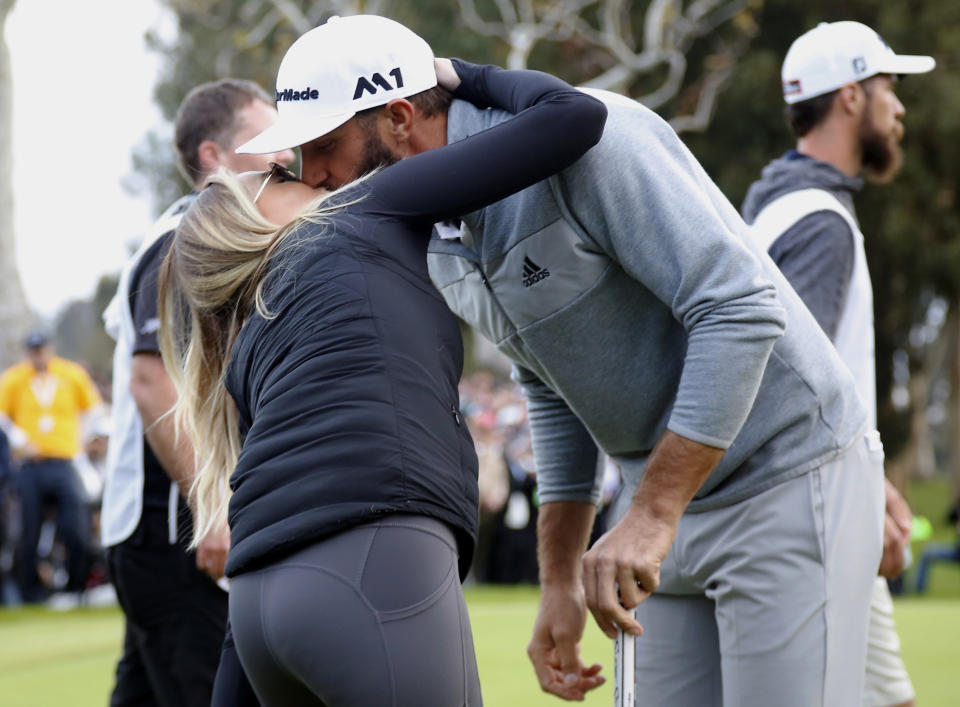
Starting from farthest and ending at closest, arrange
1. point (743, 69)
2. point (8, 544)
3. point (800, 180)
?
point (743, 69), point (8, 544), point (800, 180)

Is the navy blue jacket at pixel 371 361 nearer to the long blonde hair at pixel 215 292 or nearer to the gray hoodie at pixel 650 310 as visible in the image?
the long blonde hair at pixel 215 292

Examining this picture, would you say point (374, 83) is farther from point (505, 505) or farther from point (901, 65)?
point (505, 505)

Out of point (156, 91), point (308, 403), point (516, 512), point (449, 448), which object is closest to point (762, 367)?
point (449, 448)

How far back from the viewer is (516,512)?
1537 cm

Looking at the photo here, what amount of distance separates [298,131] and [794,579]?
1.42m

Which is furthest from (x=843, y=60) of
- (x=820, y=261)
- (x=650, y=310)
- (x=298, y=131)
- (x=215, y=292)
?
(x=215, y=292)

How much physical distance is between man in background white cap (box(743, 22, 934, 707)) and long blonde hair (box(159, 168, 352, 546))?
1683 millimetres

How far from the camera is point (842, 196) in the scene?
429cm

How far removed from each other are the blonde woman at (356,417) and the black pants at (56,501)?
11.3m

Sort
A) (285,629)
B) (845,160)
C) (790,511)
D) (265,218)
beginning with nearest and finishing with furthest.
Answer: (285,629) < (265,218) < (790,511) < (845,160)

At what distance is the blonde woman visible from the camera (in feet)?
7.66

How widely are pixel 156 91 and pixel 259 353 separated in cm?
3270

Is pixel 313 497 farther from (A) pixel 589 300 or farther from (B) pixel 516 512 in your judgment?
(B) pixel 516 512

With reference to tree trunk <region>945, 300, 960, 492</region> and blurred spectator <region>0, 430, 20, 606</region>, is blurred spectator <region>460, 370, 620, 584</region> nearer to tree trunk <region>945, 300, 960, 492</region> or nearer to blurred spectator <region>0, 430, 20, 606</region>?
blurred spectator <region>0, 430, 20, 606</region>
